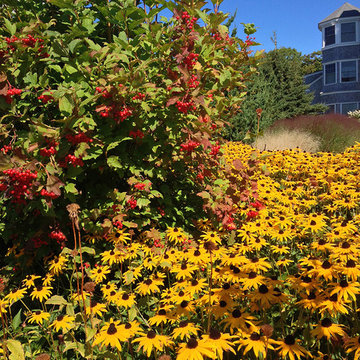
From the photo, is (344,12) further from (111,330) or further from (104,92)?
(111,330)

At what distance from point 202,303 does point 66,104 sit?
1.81 metres

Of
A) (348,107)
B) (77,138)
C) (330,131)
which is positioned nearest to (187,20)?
(77,138)

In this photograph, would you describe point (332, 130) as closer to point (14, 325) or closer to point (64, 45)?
point (64, 45)

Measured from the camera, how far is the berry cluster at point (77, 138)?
2605mm

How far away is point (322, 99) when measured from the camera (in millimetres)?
33688

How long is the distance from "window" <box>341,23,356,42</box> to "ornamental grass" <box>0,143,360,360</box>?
3392cm

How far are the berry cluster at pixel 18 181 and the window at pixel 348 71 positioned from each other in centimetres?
3594

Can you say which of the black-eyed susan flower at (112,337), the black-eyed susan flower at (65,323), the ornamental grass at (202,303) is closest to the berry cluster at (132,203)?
the ornamental grass at (202,303)

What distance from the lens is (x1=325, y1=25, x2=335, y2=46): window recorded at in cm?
3234

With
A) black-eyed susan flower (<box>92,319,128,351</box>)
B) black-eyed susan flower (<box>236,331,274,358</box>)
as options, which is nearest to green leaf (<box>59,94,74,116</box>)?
black-eyed susan flower (<box>92,319,128,351</box>)

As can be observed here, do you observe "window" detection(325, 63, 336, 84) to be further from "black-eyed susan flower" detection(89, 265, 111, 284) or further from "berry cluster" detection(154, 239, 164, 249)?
"black-eyed susan flower" detection(89, 265, 111, 284)

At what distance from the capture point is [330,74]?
108 feet

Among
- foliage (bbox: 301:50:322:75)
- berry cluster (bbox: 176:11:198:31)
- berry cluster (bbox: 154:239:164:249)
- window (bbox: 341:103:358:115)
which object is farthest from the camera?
foliage (bbox: 301:50:322:75)

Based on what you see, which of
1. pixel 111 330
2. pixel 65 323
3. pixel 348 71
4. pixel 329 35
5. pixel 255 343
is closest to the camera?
pixel 255 343
